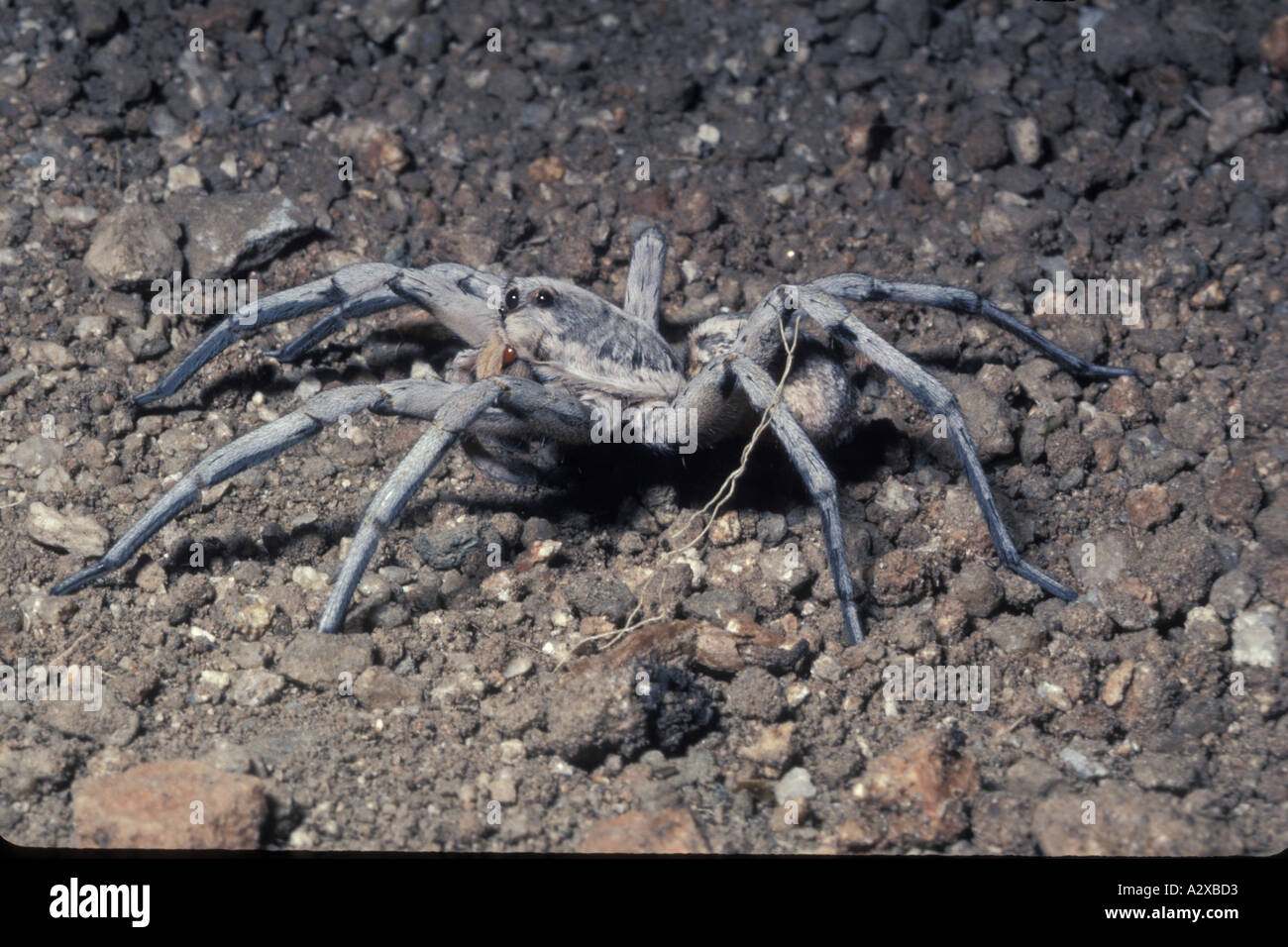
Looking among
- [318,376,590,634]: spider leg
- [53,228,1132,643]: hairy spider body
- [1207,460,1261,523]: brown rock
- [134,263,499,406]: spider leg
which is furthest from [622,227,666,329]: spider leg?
[1207,460,1261,523]: brown rock

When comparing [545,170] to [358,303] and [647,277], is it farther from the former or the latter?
[358,303]

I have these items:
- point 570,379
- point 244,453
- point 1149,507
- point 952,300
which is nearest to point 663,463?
point 570,379

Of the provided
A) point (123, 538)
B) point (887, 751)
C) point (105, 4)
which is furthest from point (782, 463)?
point (105, 4)

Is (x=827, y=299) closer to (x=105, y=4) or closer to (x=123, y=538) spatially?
(x=123, y=538)

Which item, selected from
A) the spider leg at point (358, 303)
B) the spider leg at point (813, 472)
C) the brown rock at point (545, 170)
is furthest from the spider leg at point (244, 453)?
the brown rock at point (545, 170)

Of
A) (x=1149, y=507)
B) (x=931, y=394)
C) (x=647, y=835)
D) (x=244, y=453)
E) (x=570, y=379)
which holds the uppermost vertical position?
(x=570, y=379)

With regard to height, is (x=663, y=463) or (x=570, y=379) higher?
(x=570, y=379)

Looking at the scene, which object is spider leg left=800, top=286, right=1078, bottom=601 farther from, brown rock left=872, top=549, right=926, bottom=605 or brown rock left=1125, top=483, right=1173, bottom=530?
brown rock left=1125, top=483, right=1173, bottom=530

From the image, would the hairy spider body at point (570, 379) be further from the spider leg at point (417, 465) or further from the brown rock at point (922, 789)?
the brown rock at point (922, 789)
